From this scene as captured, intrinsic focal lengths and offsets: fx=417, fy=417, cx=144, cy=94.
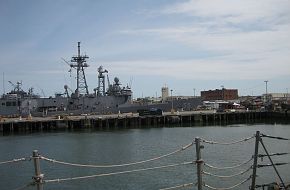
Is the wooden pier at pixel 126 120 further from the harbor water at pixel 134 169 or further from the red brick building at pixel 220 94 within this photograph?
the red brick building at pixel 220 94

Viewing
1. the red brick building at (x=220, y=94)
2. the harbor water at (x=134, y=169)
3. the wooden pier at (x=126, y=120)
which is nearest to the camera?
the harbor water at (x=134, y=169)

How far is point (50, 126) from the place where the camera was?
7100cm

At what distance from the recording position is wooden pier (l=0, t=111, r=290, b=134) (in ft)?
227

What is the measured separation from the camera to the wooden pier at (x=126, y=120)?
69.3 metres

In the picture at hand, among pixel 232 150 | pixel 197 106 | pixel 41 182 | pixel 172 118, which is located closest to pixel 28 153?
pixel 232 150

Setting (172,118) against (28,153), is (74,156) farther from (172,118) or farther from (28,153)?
(172,118)

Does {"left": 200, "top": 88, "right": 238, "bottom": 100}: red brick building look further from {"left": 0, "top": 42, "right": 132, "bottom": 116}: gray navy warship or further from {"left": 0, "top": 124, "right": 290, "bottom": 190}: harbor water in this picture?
{"left": 0, "top": 124, "right": 290, "bottom": 190}: harbor water

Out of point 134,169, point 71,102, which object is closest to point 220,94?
point 71,102

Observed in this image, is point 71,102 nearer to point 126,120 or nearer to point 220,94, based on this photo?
point 126,120

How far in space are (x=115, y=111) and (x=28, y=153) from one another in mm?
57592

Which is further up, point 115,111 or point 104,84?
point 104,84

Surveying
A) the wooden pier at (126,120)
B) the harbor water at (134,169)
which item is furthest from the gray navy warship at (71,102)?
the harbor water at (134,169)

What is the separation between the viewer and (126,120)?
75.1m

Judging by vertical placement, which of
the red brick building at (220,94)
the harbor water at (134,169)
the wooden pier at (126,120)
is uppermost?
the red brick building at (220,94)
